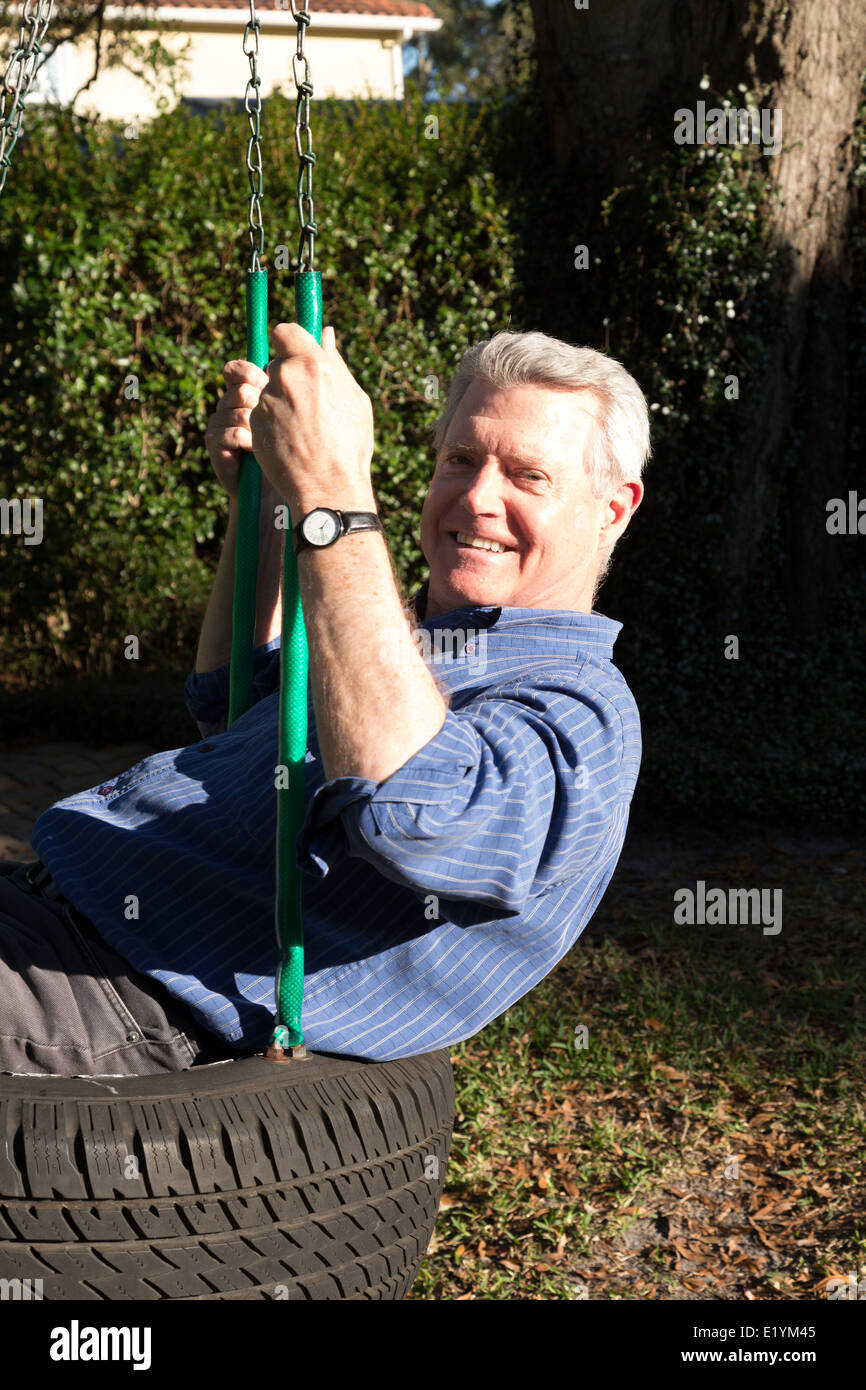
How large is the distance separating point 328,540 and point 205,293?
6078 mm

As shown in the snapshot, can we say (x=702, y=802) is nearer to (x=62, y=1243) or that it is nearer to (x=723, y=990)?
(x=723, y=990)

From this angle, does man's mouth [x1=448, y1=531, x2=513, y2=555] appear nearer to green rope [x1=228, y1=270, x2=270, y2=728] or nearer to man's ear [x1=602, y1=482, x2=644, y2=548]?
man's ear [x1=602, y1=482, x2=644, y2=548]

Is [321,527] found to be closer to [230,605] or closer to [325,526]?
[325,526]

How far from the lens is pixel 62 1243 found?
1.51 m

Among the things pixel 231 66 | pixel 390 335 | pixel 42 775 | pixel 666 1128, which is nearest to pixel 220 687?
pixel 666 1128

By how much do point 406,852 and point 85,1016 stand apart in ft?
1.98

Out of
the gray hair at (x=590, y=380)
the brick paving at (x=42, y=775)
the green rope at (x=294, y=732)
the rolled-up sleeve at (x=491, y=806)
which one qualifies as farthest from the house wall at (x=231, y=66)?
the rolled-up sleeve at (x=491, y=806)

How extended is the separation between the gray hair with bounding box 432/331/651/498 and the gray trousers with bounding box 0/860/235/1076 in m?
1.07

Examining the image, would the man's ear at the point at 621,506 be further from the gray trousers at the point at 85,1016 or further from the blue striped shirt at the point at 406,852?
the gray trousers at the point at 85,1016

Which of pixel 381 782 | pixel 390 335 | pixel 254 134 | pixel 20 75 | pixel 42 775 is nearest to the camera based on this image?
pixel 381 782

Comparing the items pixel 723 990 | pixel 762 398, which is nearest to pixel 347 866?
pixel 723 990

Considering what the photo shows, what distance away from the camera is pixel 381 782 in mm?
1418

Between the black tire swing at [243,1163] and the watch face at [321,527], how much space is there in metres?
0.08

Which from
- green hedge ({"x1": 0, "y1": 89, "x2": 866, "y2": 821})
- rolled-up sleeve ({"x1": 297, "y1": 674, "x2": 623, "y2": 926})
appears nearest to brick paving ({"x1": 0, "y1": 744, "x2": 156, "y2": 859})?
green hedge ({"x1": 0, "y1": 89, "x2": 866, "y2": 821})
